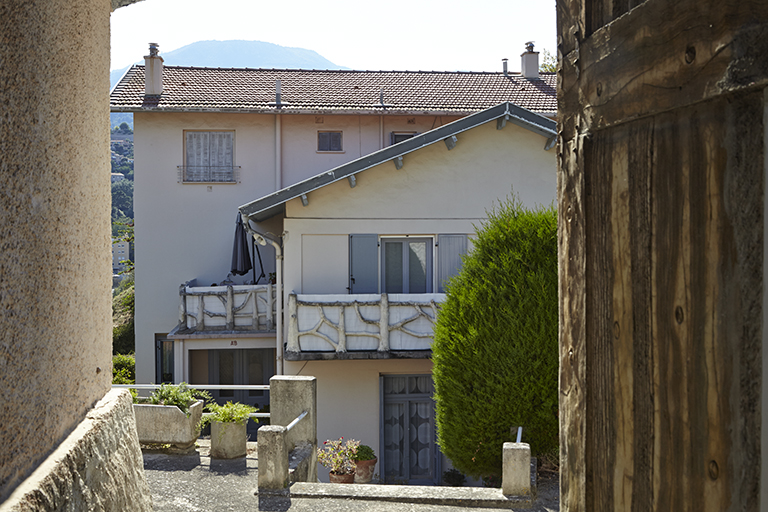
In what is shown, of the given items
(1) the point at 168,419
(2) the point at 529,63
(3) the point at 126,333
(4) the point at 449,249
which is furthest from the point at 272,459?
(3) the point at 126,333

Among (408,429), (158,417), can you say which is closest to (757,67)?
(158,417)

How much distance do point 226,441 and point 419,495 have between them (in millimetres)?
3240

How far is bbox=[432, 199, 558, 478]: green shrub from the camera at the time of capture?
8.31 metres

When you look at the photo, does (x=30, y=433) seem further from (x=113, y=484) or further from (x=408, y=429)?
(x=408, y=429)

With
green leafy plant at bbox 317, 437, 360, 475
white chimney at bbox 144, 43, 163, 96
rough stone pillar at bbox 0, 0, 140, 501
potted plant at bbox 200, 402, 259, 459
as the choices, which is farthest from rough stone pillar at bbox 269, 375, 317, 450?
white chimney at bbox 144, 43, 163, 96

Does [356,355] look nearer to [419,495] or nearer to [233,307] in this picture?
[233,307]

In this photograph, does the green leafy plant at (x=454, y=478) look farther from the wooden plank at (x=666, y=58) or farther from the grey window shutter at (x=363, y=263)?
the wooden plank at (x=666, y=58)

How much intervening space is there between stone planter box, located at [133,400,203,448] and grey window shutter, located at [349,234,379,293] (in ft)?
17.1

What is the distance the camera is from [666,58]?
1.79 metres

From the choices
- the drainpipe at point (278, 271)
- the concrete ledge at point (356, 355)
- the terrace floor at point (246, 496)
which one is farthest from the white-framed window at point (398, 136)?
the terrace floor at point (246, 496)

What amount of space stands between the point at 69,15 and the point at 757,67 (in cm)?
249

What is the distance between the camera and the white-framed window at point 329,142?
65.1 ft

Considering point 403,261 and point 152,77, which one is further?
point 152,77

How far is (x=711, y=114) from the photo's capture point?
1626mm
